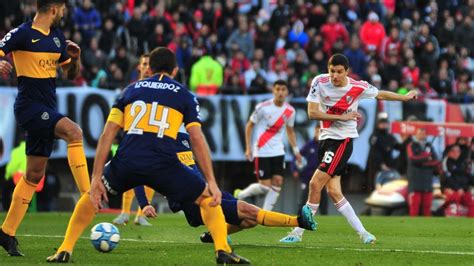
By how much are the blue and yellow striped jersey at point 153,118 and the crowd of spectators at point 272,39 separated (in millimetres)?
14758

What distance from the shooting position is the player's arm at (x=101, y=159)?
11133mm

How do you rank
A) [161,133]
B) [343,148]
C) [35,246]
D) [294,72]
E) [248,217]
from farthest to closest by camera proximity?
[294,72]
[343,148]
[35,246]
[248,217]
[161,133]

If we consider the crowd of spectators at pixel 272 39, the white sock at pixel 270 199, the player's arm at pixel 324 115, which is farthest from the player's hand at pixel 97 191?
the crowd of spectators at pixel 272 39

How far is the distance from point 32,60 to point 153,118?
2215 millimetres

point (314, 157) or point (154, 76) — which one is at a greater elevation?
point (154, 76)

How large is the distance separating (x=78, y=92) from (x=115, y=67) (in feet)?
6.08

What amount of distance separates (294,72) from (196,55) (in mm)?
2566

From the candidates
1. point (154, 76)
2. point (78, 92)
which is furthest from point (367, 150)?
point (154, 76)

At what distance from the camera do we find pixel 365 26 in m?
31.7

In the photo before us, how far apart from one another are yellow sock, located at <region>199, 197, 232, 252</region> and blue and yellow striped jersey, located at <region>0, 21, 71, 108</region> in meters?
2.53

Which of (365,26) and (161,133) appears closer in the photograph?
(161,133)

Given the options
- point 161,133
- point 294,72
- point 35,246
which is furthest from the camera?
point 294,72

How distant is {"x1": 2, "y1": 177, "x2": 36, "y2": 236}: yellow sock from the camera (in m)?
12.8

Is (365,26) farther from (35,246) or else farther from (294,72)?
(35,246)
